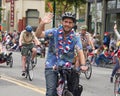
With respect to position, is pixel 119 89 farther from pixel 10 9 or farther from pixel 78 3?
pixel 10 9

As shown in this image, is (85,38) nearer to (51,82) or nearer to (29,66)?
(29,66)

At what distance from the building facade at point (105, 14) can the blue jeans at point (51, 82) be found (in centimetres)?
2844

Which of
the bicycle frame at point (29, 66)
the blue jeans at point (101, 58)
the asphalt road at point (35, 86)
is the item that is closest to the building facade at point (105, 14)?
the blue jeans at point (101, 58)

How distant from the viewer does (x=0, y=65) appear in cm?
2247

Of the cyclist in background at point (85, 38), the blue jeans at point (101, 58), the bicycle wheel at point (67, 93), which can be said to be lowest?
the blue jeans at point (101, 58)

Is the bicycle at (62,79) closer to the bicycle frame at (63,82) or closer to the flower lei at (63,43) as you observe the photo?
the bicycle frame at (63,82)

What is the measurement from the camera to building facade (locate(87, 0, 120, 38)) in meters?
37.2

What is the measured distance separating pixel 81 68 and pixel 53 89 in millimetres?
553

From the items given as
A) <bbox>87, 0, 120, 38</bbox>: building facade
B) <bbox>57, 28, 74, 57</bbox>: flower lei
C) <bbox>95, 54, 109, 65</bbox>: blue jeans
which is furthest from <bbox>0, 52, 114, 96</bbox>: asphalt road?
<bbox>87, 0, 120, 38</bbox>: building facade

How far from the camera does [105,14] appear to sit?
39125mm

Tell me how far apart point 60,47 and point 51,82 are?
1.87 ft

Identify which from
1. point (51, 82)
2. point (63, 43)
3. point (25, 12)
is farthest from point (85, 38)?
point (25, 12)

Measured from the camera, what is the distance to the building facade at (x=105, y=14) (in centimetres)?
3716

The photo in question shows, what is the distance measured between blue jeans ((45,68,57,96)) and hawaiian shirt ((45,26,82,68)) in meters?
0.10
